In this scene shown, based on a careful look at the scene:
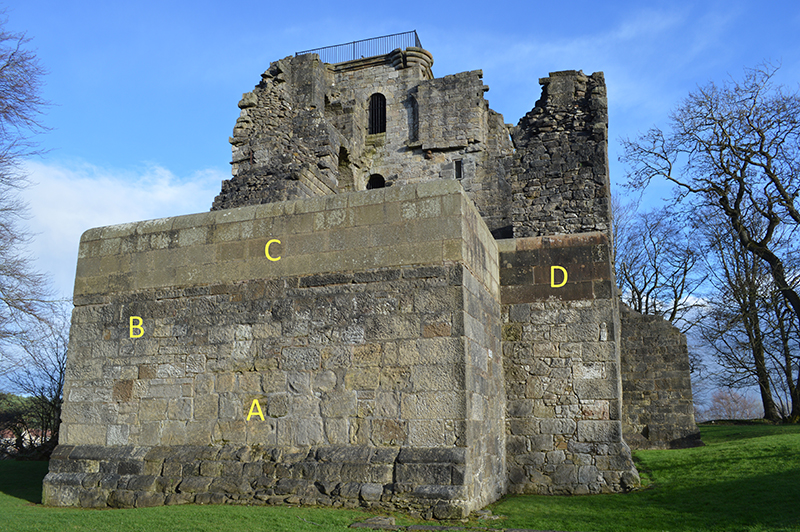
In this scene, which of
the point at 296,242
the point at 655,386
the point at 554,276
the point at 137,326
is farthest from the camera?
the point at 655,386

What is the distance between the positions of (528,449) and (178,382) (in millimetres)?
4434

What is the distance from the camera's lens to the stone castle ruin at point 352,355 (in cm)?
639

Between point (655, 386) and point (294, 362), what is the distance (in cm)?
948

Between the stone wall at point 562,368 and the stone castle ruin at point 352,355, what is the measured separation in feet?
0.06

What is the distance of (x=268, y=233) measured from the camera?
738 cm

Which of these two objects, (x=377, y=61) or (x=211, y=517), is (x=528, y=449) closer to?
(x=211, y=517)

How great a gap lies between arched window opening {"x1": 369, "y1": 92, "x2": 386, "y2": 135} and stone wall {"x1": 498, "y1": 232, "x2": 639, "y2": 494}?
10.8 meters

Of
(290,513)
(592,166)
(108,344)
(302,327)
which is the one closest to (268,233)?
(302,327)

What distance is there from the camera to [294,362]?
22.6ft

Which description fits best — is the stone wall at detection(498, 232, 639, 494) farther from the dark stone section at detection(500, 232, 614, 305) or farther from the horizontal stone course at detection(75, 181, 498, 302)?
the horizontal stone course at detection(75, 181, 498, 302)

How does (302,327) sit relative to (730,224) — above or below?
below

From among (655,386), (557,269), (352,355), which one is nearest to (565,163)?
(557,269)

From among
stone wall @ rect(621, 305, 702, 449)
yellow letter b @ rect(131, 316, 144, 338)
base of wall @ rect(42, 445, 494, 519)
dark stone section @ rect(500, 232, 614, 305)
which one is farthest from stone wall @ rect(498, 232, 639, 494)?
stone wall @ rect(621, 305, 702, 449)

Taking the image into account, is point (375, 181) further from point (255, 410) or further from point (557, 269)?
point (255, 410)
